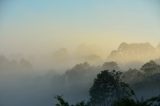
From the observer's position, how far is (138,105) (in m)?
17.5

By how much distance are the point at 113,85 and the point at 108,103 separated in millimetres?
4311

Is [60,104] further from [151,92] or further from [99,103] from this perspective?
[151,92]

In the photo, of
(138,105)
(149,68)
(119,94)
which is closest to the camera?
(138,105)

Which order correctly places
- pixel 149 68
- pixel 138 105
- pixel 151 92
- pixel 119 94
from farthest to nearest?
pixel 151 92 < pixel 149 68 < pixel 119 94 < pixel 138 105

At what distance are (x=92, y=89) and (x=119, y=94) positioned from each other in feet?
21.8

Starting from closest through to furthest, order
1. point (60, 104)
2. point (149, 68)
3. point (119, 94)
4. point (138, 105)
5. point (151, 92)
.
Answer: point (138, 105), point (60, 104), point (119, 94), point (149, 68), point (151, 92)

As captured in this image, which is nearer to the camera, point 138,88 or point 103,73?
point 103,73

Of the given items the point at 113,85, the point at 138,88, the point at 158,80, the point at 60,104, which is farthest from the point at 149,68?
the point at 60,104

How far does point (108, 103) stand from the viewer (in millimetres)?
84188

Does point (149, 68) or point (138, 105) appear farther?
point (149, 68)

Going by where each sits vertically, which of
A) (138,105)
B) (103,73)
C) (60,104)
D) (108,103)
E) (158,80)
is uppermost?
(158,80)

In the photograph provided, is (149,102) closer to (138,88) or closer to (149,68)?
(149,68)

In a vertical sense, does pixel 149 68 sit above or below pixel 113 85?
above

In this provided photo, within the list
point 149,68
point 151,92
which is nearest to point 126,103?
point 149,68
